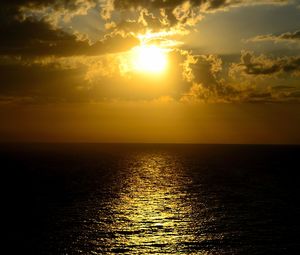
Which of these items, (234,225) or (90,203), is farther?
(90,203)

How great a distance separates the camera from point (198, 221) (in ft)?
222

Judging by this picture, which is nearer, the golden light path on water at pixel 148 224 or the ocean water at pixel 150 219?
the golden light path on water at pixel 148 224

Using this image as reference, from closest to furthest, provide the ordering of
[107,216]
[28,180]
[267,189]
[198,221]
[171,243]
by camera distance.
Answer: [171,243], [198,221], [107,216], [267,189], [28,180]

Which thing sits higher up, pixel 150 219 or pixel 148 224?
pixel 150 219

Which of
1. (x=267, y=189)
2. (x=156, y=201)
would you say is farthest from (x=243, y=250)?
(x=267, y=189)

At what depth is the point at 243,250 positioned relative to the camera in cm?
5053

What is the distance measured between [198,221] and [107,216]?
18.0 metres

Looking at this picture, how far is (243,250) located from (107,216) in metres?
30.7

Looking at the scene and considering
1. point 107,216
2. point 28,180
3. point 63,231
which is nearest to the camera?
point 63,231

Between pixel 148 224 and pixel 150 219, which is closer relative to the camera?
pixel 148 224

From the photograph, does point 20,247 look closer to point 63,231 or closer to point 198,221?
point 63,231

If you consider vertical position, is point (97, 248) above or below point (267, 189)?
below

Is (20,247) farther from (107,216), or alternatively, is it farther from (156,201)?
(156,201)

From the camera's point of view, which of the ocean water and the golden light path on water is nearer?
the golden light path on water
